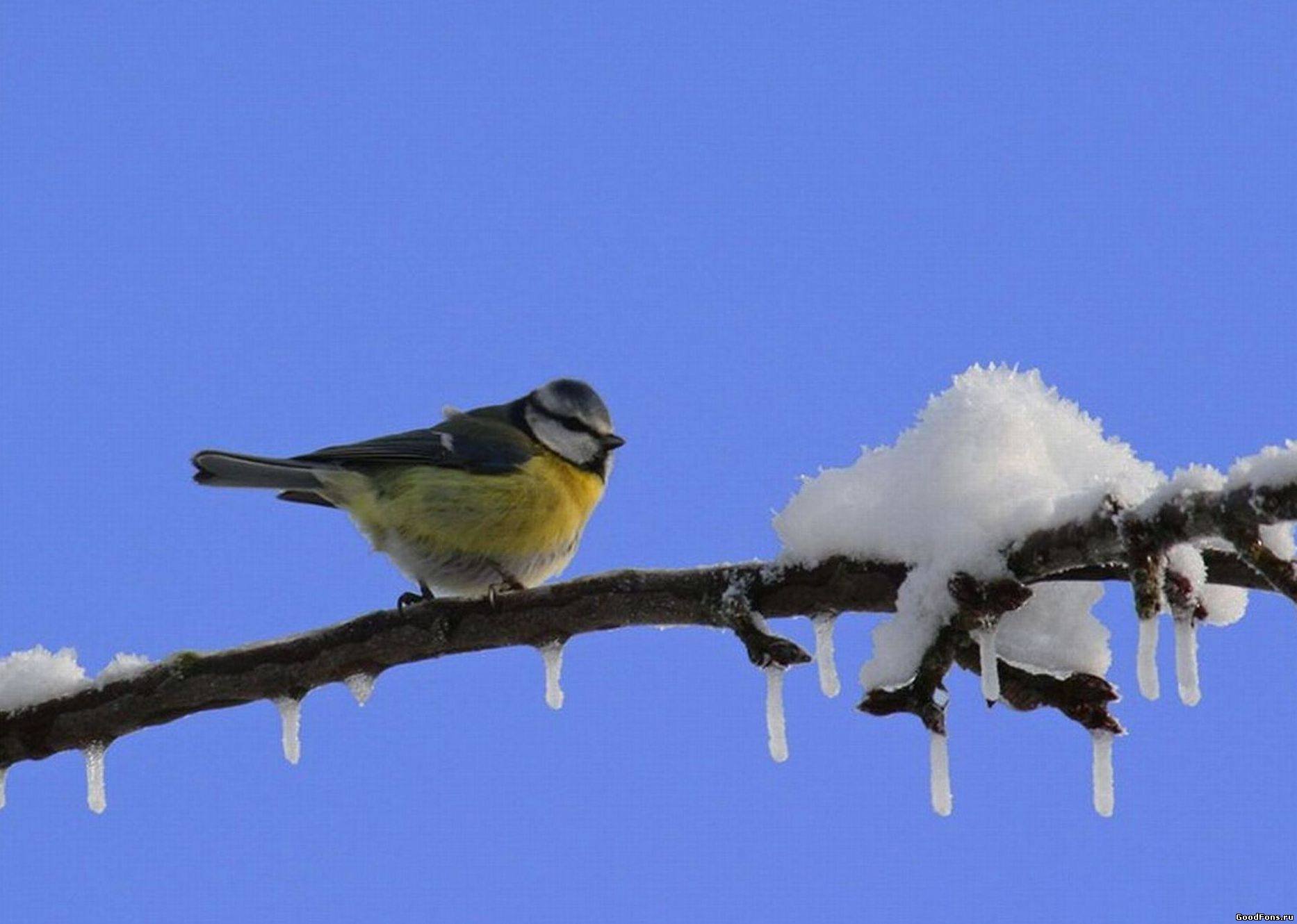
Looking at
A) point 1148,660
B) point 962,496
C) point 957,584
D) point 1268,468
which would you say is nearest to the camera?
point 1268,468

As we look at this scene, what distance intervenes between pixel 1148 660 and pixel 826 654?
728 mm

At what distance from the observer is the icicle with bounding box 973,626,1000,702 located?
2889mm

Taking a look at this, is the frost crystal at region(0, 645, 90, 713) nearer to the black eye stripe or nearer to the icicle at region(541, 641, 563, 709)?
the icicle at region(541, 641, 563, 709)

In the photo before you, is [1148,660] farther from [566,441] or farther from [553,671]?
[566,441]

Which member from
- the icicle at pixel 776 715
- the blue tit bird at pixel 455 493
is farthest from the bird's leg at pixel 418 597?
the icicle at pixel 776 715

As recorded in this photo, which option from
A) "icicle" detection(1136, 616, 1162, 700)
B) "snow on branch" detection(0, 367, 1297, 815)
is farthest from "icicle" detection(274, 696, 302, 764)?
"icicle" detection(1136, 616, 1162, 700)

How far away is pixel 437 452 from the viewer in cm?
571

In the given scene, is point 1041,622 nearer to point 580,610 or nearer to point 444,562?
point 580,610

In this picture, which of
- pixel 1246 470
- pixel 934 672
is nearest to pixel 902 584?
pixel 934 672

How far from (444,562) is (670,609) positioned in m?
2.21

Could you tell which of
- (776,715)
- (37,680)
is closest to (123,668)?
(37,680)

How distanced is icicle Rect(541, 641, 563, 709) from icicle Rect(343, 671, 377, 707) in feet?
1.33

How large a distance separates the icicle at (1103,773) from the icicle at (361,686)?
168 centimetres

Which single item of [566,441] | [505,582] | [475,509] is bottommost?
[505,582]
